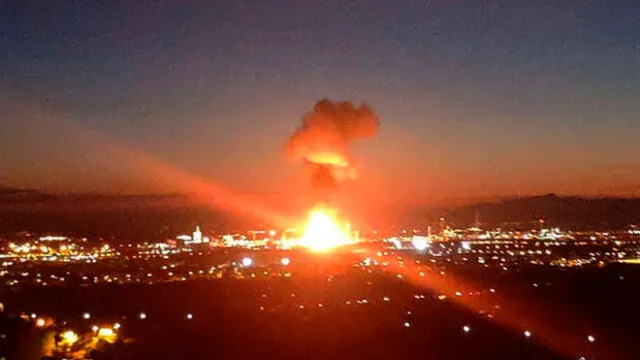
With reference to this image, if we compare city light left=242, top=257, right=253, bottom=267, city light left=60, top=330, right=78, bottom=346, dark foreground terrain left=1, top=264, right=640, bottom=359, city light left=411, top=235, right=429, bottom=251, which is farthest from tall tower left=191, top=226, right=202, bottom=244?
city light left=60, top=330, right=78, bottom=346

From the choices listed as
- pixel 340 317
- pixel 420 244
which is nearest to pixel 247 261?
pixel 420 244

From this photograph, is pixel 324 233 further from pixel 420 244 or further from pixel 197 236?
pixel 197 236

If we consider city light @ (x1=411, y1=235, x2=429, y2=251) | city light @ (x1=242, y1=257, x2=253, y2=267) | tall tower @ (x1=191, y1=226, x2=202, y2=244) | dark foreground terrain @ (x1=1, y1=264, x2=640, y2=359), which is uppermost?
tall tower @ (x1=191, y1=226, x2=202, y2=244)

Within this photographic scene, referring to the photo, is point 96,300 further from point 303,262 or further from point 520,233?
point 520,233

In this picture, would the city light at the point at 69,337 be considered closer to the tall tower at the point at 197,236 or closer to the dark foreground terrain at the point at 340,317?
the dark foreground terrain at the point at 340,317

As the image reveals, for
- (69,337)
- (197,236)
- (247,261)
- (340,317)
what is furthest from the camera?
(197,236)

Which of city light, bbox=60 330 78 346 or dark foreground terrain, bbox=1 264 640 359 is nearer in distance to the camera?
dark foreground terrain, bbox=1 264 640 359

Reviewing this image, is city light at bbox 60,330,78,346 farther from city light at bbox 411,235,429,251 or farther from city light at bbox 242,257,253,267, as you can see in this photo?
city light at bbox 411,235,429,251

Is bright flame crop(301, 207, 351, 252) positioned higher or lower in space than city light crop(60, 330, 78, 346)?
higher
